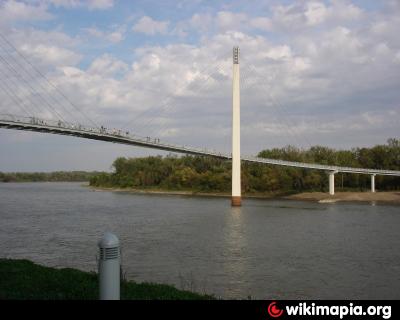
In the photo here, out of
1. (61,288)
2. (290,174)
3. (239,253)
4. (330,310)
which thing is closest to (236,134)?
(239,253)

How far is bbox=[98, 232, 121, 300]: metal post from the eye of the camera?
15.3ft

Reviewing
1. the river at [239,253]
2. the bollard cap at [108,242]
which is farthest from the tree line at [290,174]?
the bollard cap at [108,242]

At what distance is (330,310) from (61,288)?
14.8ft

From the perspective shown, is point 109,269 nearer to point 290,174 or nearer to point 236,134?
point 236,134

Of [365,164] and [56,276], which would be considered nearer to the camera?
[56,276]

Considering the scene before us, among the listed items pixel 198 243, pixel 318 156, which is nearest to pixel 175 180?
pixel 318 156

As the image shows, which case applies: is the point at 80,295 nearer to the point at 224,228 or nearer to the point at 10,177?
the point at 224,228

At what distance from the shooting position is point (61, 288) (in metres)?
7.82

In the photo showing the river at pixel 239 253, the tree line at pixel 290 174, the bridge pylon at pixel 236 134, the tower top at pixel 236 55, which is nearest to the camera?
the river at pixel 239 253

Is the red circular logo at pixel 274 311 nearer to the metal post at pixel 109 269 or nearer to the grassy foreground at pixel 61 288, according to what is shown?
the metal post at pixel 109 269

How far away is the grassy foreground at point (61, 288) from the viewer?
6.95 metres

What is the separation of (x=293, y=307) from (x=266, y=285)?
773 cm

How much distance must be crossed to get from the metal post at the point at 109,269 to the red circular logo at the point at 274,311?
1662mm

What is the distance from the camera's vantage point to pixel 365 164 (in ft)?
264
